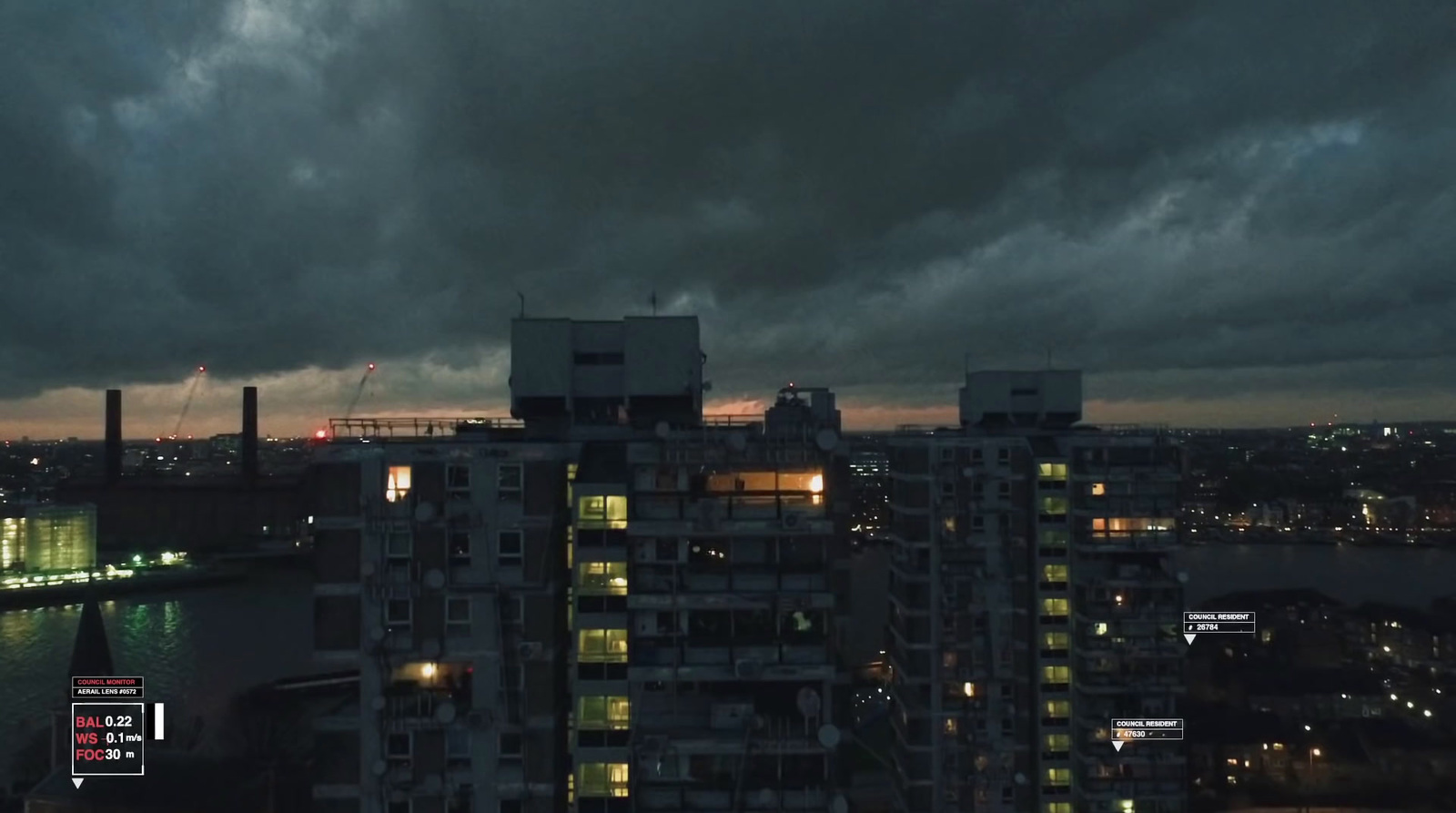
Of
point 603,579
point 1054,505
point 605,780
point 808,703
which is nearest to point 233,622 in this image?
point 1054,505

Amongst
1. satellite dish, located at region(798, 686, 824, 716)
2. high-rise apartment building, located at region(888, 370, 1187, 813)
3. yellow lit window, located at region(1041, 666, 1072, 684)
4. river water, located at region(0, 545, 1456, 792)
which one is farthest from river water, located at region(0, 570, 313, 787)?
yellow lit window, located at region(1041, 666, 1072, 684)

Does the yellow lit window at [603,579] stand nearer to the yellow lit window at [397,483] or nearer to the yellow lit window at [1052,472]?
the yellow lit window at [397,483]

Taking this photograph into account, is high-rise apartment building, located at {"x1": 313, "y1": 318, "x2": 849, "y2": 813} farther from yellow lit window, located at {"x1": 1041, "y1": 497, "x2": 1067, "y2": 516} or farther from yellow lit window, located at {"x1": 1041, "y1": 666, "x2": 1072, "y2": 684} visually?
yellow lit window, located at {"x1": 1041, "y1": 666, "x2": 1072, "y2": 684}

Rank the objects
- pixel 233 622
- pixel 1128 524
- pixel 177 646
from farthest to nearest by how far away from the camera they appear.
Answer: pixel 233 622 → pixel 177 646 → pixel 1128 524

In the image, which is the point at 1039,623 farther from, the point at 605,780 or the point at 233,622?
the point at 233,622

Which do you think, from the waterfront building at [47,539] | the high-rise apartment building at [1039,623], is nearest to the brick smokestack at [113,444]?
the waterfront building at [47,539]

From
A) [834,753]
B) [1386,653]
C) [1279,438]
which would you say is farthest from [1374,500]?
[834,753]

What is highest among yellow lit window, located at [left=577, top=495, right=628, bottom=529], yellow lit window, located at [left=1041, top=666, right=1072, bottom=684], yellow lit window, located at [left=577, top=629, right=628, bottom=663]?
yellow lit window, located at [left=577, top=495, right=628, bottom=529]
